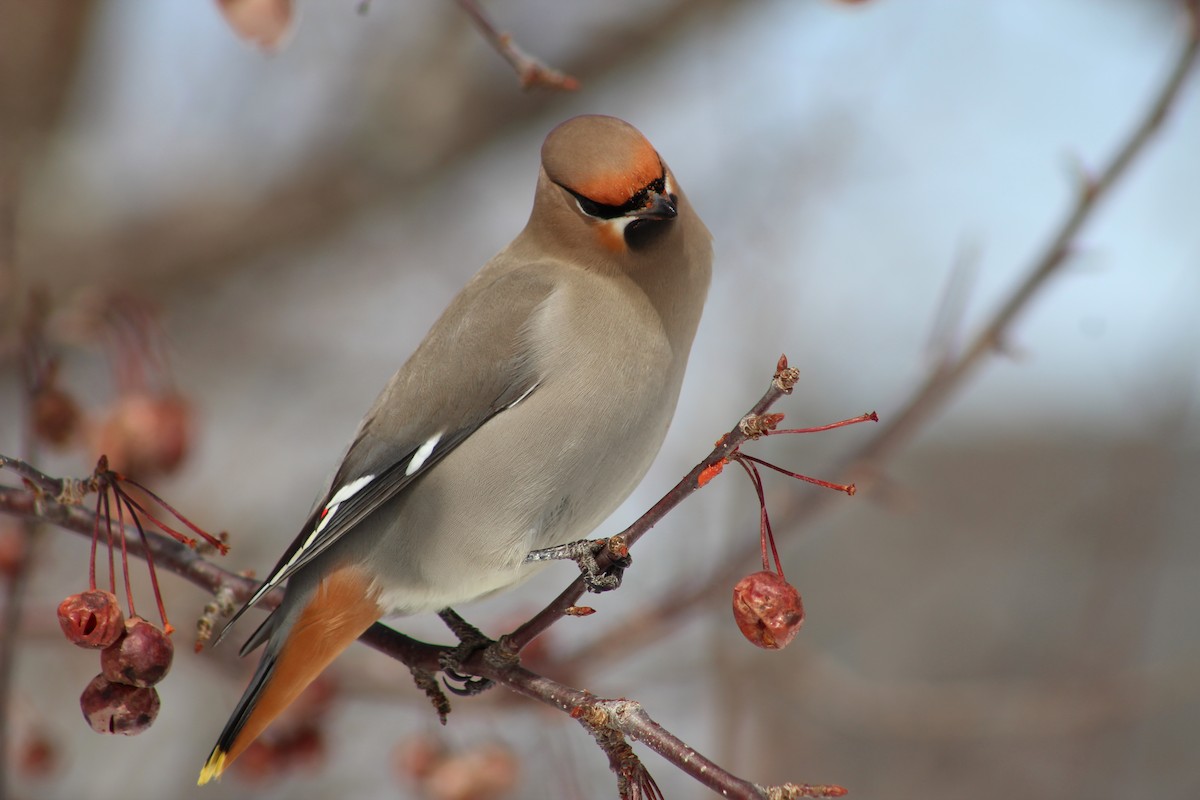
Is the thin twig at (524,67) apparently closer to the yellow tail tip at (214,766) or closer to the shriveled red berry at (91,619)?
the shriveled red berry at (91,619)

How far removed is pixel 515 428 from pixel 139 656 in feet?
3.15

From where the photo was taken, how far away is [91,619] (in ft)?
6.30

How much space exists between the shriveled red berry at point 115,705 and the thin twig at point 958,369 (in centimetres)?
132

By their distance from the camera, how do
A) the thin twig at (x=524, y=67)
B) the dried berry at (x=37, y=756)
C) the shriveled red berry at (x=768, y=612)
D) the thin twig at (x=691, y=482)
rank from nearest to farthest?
the thin twig at (x=691, y=482) → the shriveled red berry at (x=768, y=612) → the thin twig at (x=524, y=67) → the dried berry at (x=37, y=756)

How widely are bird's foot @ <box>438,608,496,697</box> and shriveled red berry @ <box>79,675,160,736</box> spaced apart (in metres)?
0.58

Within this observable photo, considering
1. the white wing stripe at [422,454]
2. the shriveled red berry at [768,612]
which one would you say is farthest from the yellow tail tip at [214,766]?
the shriveled red berry at [768,612]

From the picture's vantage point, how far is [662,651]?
19.9 feet

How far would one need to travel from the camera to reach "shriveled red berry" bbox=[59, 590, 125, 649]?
6.26 ft

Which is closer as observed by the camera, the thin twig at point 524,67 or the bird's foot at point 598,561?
the bird's foot at point 598,561

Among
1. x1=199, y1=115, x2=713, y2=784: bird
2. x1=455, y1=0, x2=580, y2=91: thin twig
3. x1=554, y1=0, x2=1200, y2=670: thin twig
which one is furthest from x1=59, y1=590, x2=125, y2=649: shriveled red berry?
x1=554, y1=0, x2=1200, y2=670: thin twig

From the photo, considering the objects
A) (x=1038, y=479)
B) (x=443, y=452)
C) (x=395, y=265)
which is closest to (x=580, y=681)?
(x=443, y=452)

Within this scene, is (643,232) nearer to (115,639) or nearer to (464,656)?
(464,656)

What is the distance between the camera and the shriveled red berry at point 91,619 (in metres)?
1.91

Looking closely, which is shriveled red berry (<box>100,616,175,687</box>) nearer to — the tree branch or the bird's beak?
the tree branch
